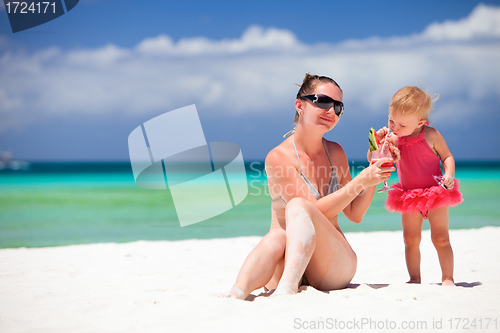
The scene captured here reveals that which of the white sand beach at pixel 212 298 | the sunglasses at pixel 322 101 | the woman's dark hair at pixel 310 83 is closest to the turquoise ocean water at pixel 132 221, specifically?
the white sand beach at pixel 212 298

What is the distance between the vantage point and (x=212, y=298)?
90.3 inches

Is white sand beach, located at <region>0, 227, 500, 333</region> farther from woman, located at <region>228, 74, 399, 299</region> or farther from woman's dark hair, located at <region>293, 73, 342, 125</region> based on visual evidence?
woman's dark hair, located at <region>293, 73, 342, 125</region>

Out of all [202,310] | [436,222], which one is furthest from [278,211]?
[436,222]

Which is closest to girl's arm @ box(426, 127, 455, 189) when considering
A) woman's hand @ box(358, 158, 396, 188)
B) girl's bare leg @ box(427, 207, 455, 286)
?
girl's bare leg @ box(427, 207, 455, 286)

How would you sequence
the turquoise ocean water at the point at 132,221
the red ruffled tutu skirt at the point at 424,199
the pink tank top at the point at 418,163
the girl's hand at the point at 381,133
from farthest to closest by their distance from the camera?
the turquoise ocean water at the point at 132,221 < the pink tank top at the point at 418,163 < the red ruffled tutu skirt at the point at 424,199 < the girl's hand at the point at 381,133

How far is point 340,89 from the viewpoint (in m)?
2.78

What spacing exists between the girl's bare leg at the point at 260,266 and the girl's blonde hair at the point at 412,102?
1389 millimetres

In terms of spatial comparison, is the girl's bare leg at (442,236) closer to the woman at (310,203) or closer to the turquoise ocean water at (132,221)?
the woman at (310,203)

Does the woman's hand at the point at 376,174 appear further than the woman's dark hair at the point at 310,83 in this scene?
No

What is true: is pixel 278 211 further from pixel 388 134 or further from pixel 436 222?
pixel 436 222

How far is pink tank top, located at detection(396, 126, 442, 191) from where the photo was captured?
3045mm

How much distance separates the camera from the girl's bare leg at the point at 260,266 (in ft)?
7.62

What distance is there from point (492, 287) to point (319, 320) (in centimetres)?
175

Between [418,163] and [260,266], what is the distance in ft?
5.23
